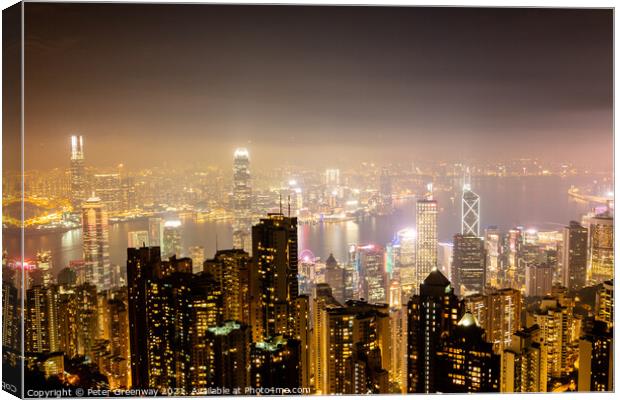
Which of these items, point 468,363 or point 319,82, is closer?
point 468,363

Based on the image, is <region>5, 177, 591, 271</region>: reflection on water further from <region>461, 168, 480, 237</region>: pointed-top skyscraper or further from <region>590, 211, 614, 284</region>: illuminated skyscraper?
<region>590, 211, 614, 284</region>: illuminated skyscraper

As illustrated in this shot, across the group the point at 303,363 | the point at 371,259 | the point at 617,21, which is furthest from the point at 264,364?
the point at 617,21

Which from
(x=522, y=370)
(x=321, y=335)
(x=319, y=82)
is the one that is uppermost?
(x=319, y=82)

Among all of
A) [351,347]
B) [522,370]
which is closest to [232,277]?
[351,347]

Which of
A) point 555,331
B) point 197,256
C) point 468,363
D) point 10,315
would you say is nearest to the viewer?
point 10,315

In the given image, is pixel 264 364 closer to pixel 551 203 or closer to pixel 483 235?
pixel 483 235

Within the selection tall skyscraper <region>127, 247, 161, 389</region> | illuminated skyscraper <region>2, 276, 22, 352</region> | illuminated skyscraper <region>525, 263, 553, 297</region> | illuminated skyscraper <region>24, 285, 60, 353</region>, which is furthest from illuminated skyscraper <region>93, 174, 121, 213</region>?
illuminated skyscraper <region>525, 263, 553, 297</region>

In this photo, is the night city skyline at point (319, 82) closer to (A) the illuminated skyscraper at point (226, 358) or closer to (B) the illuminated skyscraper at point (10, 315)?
(B) the illuminated skyscraper at point (10, 315)

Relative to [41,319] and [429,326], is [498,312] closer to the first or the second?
[429,326]
